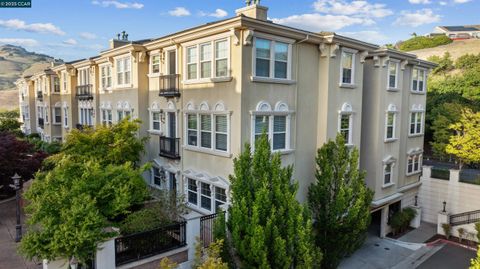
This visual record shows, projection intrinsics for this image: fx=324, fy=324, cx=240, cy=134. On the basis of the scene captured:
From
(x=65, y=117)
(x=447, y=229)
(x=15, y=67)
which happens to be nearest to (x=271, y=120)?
(x=447, y=229)

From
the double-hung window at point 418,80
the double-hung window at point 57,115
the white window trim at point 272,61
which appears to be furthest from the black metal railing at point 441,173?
the double-hung window at point 57,115

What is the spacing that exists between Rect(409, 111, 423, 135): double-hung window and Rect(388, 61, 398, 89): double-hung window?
12.3ft

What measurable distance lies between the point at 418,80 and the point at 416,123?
2951 millimetres

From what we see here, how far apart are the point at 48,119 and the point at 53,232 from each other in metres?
27.9

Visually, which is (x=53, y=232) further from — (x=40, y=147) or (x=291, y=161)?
(x=40, y=147)

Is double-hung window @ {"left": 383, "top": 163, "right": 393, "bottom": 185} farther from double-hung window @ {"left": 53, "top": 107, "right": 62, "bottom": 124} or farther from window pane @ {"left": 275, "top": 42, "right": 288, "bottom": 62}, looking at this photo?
double-hung window @ {"left": 53, "top": 107, "right": 62, "bottom": 124}

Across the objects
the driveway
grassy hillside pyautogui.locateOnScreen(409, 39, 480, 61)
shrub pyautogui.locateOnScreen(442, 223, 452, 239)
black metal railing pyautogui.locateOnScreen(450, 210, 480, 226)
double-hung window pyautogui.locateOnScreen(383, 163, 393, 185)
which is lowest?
the driveway

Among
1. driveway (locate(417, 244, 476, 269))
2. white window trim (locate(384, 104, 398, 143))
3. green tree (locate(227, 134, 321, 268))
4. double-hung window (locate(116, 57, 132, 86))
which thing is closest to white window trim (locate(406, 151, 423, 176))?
white window trim (locate(384, 104, 398, 143))

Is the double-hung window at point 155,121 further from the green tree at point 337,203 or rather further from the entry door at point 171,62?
the green tree at point 337,203

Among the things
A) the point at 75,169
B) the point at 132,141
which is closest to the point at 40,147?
the point at 132,141

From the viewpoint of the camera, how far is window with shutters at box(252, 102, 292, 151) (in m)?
13.6

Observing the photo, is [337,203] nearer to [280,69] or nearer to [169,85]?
[280,69]

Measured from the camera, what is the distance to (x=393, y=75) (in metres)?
19.2

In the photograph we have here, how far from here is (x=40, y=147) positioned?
30.1 m
